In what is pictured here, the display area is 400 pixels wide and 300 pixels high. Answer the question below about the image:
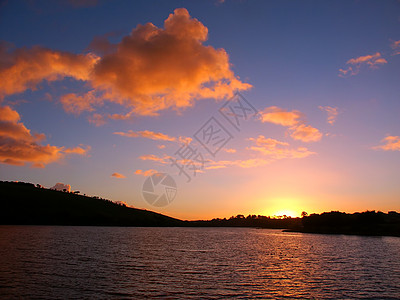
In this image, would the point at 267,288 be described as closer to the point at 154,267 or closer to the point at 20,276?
the point at 154,267

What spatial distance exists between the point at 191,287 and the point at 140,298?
8.11 m

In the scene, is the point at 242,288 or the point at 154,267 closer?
the point at 242,288

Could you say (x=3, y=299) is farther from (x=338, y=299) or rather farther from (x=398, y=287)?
(x=398, y=287)

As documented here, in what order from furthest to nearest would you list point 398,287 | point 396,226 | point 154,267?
point 396,226 < point 154,267 < point 398,287

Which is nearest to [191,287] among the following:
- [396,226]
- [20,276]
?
[20,276]

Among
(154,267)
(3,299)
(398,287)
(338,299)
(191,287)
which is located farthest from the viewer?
(154,267)

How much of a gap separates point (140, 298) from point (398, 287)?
116 ft

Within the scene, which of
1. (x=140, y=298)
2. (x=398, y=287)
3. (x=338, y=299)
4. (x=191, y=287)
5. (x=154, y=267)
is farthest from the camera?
(x=154, y=267)

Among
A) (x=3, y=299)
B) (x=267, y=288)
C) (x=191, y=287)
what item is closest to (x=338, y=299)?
(x=267, y=288)

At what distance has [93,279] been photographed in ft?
→ 140

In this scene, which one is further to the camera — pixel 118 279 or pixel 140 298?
pixel 118 279

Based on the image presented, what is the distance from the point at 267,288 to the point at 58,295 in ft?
83.9

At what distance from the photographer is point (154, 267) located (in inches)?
A: 2140

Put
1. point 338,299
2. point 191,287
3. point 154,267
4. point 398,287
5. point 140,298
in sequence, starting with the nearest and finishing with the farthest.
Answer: point 140,298 → point 338,299 → point 191,287 → point 398,287 → point 154,267
